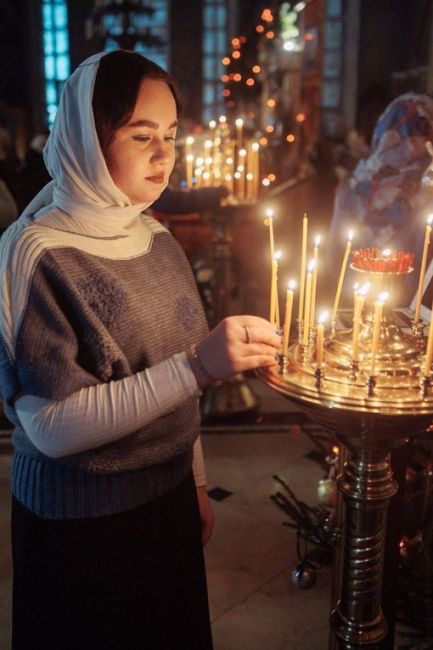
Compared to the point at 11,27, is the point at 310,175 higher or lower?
lower

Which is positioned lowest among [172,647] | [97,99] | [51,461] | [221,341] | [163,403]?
[172,647]

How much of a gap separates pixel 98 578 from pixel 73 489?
204 millimetres

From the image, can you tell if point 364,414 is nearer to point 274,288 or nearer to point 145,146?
point 274,288

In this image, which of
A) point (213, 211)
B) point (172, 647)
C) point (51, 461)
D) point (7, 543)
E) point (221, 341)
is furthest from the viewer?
point (213, 211)

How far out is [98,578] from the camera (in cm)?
131

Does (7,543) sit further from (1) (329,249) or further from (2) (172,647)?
(1) (329,249)

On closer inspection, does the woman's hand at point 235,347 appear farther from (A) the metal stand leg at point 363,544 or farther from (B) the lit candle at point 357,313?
(A) the metal stand leg at point 363,544

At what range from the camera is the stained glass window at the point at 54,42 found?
1995 centimetres

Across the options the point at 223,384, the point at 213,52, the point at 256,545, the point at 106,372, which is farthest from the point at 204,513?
the point at 213,52

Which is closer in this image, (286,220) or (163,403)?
(163,403)

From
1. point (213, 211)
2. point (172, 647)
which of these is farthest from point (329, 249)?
point (172, 647)

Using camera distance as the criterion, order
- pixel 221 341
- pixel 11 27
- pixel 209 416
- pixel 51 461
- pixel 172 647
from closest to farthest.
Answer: pixel 221 341 < pixel 51 461 < pixel 172 647 < pixel 209 416 < pixel 11 27

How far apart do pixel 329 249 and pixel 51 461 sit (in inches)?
97.8

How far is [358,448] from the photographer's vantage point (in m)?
1.28
